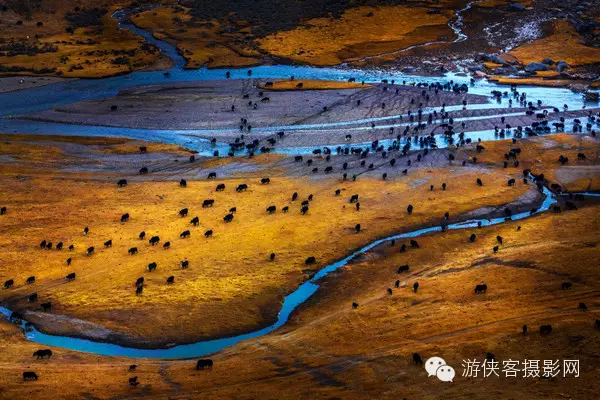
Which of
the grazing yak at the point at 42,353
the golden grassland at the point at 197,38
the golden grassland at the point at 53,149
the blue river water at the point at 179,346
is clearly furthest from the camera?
the golden grassland at the point at 197,38

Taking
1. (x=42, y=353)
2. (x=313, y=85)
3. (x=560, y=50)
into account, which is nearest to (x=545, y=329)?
(x=42, y=353)

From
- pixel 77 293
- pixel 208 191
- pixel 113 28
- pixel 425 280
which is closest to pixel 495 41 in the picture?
pixel 113 28

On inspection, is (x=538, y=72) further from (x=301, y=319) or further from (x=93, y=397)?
(x=93, y=397)

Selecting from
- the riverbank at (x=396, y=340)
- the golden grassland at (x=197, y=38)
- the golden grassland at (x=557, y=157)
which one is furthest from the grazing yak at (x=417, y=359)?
the golden grassland at (x=197, y=38)

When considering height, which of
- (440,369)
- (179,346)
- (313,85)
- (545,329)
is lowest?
(179,346)

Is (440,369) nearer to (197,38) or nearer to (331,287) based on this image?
(331,287)

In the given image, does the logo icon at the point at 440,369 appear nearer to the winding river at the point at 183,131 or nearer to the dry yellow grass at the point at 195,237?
the winding river at the point at 183,131

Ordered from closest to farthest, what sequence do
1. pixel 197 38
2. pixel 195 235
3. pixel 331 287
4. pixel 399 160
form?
pixel 331 287 < pixel 195 235 < pixel 399 160 < pixel 197 38

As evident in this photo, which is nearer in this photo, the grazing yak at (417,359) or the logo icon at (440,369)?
the logo icon at (440,369)
